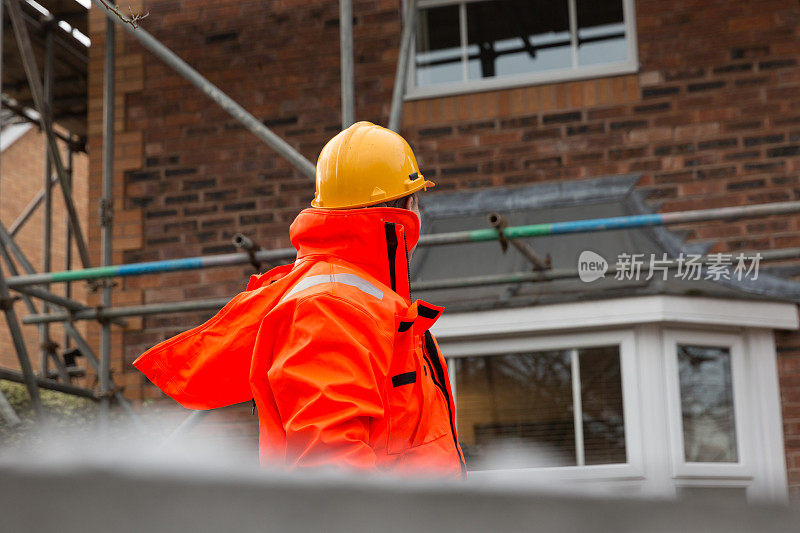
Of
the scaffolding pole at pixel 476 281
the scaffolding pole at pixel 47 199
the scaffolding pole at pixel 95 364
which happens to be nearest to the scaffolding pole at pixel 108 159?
the scaffolding pole at pixel 95 364

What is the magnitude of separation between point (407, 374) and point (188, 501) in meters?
2.29

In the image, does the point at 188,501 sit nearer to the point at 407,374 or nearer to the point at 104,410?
the point at 407,374

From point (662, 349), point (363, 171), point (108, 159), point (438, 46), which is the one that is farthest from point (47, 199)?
point (363, 171)

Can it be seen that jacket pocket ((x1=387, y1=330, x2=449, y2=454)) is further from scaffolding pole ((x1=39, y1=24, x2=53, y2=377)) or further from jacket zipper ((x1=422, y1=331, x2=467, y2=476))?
scaffolding pole ((x1=39, y1=24, x2=53, y2=377))

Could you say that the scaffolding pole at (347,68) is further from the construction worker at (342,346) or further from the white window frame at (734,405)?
the construction worker at (342,346)

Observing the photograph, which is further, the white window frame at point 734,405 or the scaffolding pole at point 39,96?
the scaffolding pole at point 39,96

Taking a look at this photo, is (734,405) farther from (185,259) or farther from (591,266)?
(185,259)

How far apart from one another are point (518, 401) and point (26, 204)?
1377 centimetres

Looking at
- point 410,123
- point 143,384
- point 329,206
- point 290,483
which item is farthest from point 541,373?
point 290,483

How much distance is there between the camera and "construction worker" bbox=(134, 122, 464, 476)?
2252mm

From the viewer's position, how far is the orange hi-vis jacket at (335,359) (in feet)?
7.34

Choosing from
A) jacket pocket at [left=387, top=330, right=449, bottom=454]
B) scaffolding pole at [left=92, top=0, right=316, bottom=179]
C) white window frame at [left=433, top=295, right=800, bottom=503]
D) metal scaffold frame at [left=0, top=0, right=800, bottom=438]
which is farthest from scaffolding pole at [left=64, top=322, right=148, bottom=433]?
jacket pocket at [left=387, top=330, right=449, bottom=454]

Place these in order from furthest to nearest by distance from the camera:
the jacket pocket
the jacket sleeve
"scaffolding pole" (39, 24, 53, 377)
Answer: "scaffolding pole" (39, 24, 53, 377) < the jacket pocket < the jacket sleeve

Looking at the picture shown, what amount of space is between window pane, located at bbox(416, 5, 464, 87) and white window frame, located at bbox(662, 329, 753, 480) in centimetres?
237
